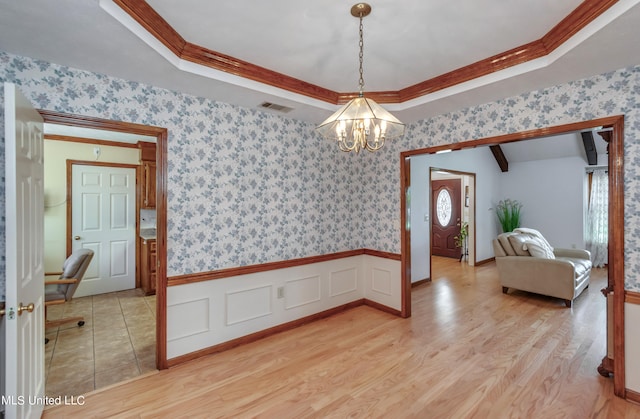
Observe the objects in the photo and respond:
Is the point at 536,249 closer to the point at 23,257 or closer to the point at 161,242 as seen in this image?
the point at 161,242

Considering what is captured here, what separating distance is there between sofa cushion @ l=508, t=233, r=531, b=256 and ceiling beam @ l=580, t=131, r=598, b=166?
278 cm

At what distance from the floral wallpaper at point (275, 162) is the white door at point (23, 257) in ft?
1.02

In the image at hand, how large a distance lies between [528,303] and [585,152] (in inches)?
161

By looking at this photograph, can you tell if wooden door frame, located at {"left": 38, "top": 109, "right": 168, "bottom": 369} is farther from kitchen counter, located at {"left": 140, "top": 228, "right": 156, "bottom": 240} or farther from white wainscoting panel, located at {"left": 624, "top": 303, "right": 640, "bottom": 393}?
white wainscoting panel, located at {"left": 624, "top": 303, "right": 640, "bottom": 393}

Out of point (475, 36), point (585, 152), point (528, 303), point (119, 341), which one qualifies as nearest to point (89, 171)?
point (119, 341)

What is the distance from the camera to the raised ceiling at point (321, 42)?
167 cm

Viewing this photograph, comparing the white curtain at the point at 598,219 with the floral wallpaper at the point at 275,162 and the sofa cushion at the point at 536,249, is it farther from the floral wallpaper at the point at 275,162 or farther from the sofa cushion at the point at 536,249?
the floral wallpaper at the point at 275,162

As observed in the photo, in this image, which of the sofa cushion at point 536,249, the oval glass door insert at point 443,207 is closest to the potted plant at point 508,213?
the oval glass door insert at point 443,207

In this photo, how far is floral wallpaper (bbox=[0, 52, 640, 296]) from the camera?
2127 millimetres

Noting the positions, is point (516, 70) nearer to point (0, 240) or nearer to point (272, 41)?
point (272, 41)

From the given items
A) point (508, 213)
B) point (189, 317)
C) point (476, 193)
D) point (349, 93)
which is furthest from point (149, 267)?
point (508, 213)

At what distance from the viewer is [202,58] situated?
221 cm

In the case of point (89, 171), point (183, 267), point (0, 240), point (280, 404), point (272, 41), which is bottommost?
point (280, 404)

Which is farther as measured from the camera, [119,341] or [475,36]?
[119,341]
